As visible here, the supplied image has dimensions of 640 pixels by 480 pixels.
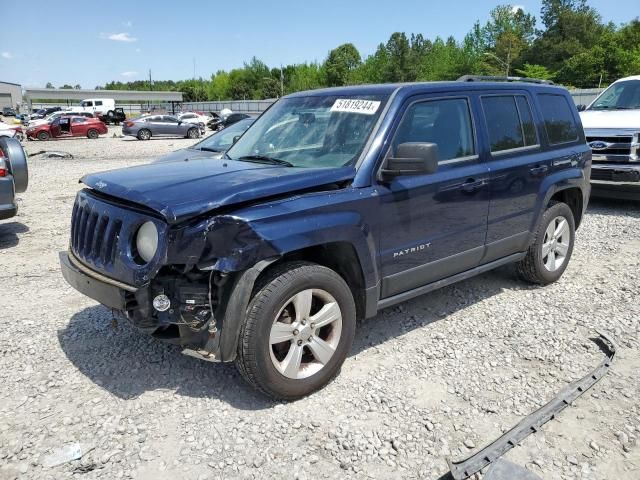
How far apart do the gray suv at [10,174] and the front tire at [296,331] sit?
5.24 metres

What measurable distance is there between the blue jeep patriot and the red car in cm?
2994

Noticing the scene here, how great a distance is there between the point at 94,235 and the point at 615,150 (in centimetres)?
832

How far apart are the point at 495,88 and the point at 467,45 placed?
80810 mm

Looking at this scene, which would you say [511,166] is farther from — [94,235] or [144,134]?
[144,134]

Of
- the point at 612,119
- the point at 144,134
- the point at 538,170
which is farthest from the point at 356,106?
the point at 144,134

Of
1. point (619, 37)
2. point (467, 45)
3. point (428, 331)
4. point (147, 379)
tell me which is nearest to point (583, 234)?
point (428, 331)

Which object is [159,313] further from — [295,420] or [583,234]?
[583,234]

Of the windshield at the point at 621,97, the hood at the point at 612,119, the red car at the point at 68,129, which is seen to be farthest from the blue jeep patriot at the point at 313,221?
the red car at the point at 68,129

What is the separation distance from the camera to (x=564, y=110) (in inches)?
214

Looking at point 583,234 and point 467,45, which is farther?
point 467,45

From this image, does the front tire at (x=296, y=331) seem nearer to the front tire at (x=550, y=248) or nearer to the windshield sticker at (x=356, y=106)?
the windshield sticker at (x=356, y=106)

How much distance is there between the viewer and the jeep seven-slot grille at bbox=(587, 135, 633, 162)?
8.46m

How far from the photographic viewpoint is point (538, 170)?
487 centimetres

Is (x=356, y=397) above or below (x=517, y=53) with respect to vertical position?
below
